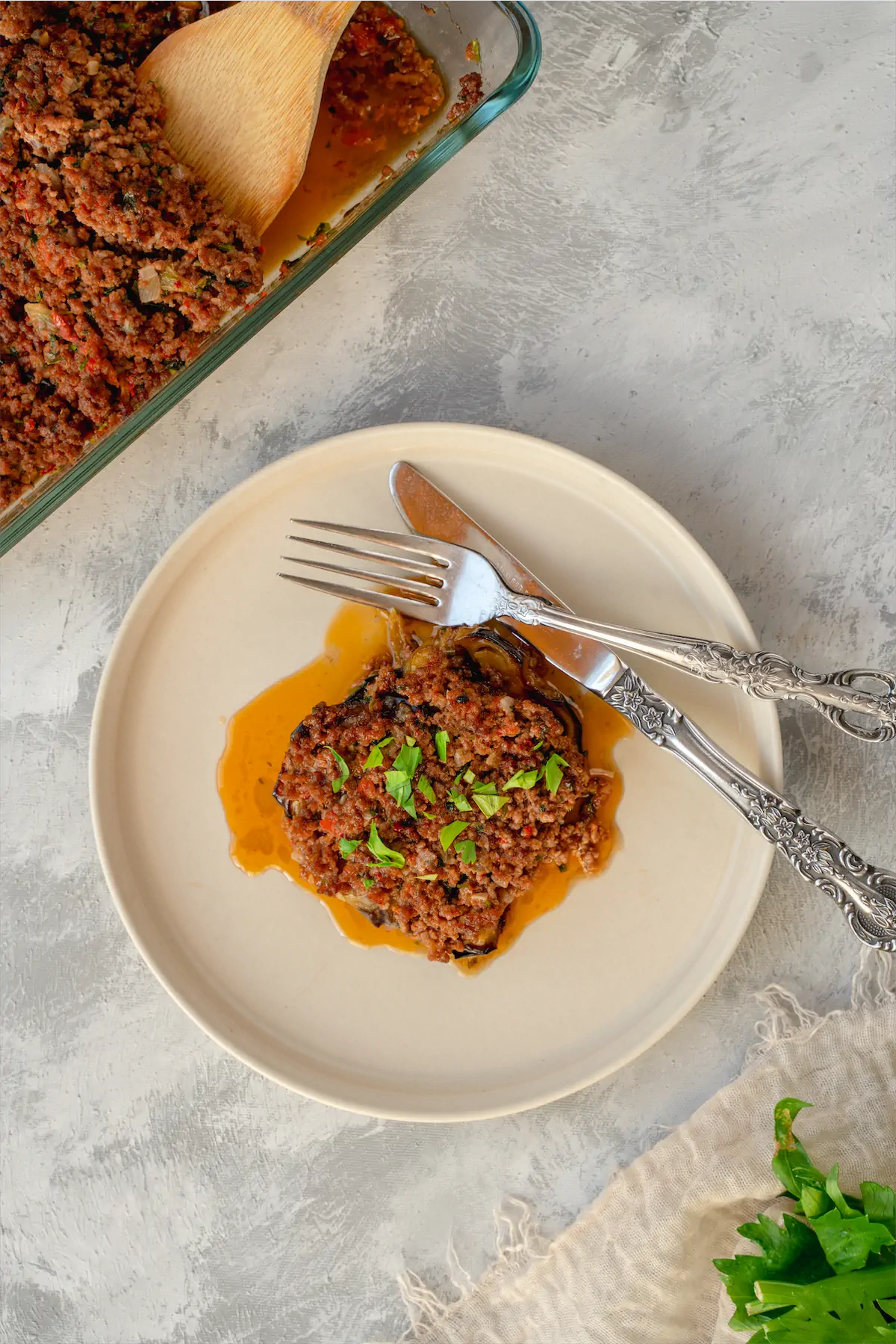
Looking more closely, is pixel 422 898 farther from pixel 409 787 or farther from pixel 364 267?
pixel 364 267

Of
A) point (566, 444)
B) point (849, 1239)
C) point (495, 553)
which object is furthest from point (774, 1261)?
point (566, 444)

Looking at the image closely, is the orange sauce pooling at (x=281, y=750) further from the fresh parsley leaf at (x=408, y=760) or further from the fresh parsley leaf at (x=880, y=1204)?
the fresh parsley leaf at (x=880, y=1204)

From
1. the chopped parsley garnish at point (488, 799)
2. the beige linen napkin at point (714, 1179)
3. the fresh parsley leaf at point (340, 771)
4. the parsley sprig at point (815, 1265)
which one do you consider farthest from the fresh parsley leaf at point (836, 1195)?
the fresh parsley leaf at point (340, 771)

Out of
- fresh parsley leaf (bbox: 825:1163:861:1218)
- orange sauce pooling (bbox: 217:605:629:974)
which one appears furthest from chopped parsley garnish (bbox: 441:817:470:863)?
fresh parsley leaf (bbox: 825:1163:861:1218)

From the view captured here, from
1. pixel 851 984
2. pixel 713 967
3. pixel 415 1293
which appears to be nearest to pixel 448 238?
pixel 713 967

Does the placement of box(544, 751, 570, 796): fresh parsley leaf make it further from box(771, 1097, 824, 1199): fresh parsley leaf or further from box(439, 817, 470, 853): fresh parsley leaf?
box(771, 1097, 824, 1199): fresh parsley leaf

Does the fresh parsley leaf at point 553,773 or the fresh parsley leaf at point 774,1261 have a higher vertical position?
the fresh parsley leaf at point 553,773

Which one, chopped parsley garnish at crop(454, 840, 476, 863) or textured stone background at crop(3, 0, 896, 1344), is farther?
textured stone background at crop(3, 0, 896, 1344)
